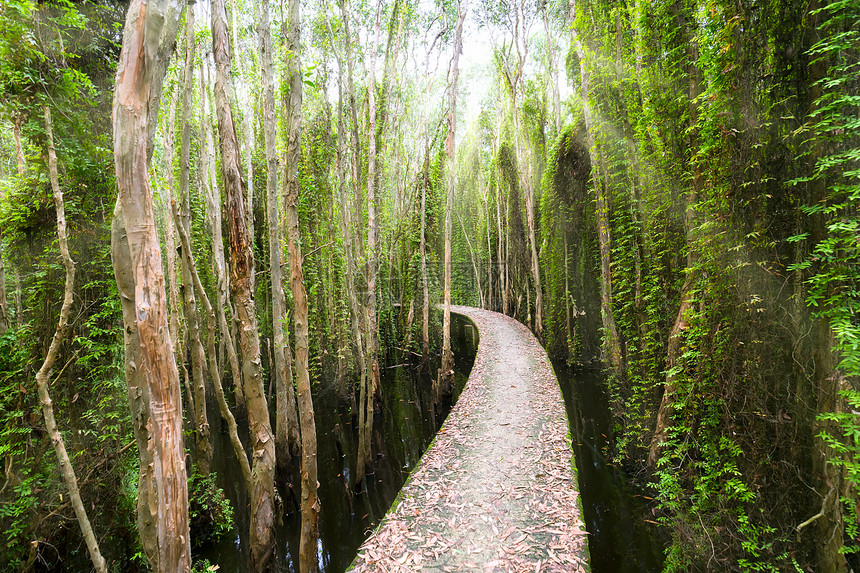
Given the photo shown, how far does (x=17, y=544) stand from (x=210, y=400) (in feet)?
23.6

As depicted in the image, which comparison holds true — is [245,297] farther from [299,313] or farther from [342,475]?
[342,475]

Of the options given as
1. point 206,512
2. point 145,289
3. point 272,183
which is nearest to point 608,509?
point 206,512

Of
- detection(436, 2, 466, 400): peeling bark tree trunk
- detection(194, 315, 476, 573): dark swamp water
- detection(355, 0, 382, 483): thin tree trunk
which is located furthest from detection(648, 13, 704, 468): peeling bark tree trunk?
detection(436, 2, 466, 400): peeling bark tree trunk

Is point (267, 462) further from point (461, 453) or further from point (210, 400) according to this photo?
point (210, 400)

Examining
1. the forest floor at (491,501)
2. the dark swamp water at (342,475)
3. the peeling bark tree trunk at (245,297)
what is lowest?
the dark swamp water at (342,475)

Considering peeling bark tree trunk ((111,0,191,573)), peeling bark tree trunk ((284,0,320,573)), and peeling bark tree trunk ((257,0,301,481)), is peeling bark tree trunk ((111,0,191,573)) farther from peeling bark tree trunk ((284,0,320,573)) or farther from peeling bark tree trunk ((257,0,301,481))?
peeling bark tree trunk ((257,0,301,481))

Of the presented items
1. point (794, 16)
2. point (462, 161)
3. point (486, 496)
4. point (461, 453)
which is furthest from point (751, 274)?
point (462, 161)

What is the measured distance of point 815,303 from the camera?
87.0 inches

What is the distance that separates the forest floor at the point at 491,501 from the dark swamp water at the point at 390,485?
1.49 m

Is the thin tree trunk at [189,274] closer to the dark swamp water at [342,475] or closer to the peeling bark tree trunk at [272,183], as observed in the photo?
the peeling bark tree trunk at [272,183]

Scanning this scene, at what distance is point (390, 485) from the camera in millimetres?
6777

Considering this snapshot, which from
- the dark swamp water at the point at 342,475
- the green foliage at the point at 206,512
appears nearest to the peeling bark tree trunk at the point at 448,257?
the dark swamp water at the point at 342,475

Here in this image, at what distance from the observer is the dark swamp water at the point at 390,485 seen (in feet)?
15.5

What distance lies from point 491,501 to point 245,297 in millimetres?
3370
